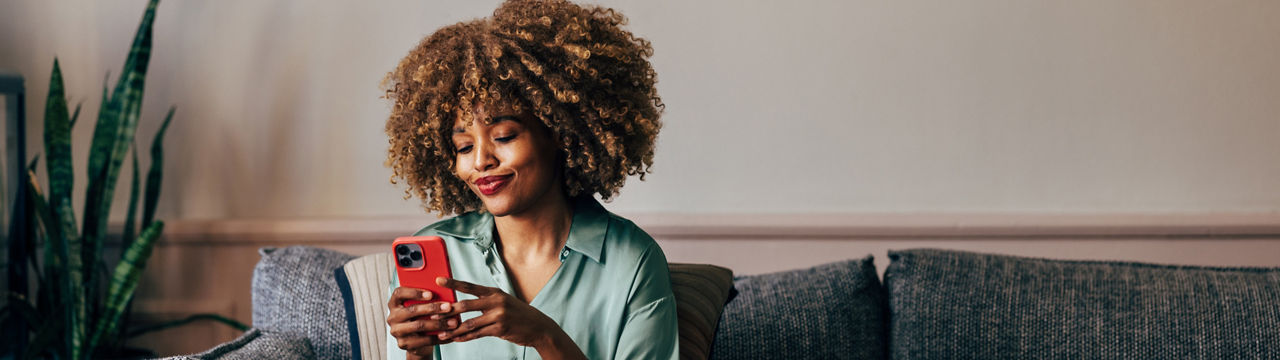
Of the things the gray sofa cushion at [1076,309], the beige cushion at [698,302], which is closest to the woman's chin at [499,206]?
the beige cushion at [698,302]

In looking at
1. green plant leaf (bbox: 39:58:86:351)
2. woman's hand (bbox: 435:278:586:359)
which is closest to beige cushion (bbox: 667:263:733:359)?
woman's hand (bbox: 435:278:586:359)

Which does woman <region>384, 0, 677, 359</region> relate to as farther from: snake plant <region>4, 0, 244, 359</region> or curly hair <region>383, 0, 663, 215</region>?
snake plant <region>4, 0, 244, 359</region>

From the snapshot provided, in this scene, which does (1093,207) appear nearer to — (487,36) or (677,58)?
(677,58)

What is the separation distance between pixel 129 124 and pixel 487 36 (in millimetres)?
1126

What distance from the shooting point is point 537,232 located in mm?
896

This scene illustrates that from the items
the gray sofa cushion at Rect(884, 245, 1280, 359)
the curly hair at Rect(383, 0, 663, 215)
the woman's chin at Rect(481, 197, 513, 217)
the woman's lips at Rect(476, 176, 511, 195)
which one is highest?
the curly hair at Rect(383, 0, 663, 215)

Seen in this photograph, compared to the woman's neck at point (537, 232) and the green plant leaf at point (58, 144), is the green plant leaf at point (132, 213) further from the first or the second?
the woman's neck at point (537, 232)

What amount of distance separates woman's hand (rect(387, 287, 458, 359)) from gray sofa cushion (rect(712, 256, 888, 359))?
0.62 meters

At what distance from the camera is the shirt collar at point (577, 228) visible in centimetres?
89

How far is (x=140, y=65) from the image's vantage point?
1.65 m

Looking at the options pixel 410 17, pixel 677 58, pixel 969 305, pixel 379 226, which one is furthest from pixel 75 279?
pixel 969 305

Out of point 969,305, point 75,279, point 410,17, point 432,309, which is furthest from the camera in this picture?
point 410,17

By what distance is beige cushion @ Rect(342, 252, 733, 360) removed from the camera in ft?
3.34

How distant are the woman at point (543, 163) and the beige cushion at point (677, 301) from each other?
0.13 metres
